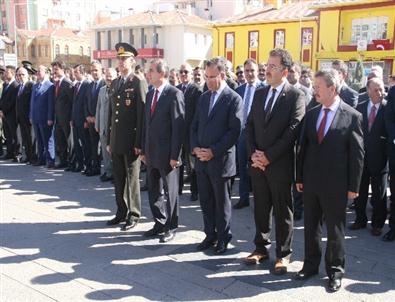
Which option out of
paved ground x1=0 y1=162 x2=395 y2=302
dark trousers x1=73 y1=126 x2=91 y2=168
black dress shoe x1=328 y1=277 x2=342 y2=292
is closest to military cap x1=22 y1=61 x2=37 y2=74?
dark trousers x1=73 y1=126 x2=91 y2=168

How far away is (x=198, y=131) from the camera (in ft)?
14.8

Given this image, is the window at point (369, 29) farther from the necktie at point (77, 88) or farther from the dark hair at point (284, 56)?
the dark hair at point (284, 56)

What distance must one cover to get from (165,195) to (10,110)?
6.21m

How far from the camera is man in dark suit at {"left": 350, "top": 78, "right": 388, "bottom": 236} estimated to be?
507cm

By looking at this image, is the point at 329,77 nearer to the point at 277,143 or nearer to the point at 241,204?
the point at 277,143

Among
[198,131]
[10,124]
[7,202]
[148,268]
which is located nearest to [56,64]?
[10,124]

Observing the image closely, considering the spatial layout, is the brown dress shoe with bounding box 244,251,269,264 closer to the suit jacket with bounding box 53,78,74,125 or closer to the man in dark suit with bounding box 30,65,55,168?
the suit jacket with bounding box 53,78,74,125

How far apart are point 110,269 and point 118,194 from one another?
4.71 feet

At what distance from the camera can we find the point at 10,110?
9.66 metres

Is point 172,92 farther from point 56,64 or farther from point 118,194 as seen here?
point 56,64

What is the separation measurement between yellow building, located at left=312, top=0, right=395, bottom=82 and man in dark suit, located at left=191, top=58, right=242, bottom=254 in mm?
22352

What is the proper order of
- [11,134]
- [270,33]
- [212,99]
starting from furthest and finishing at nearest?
[270,33]
[11,134]
[212,99]

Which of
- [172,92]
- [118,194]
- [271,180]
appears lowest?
[118,194]

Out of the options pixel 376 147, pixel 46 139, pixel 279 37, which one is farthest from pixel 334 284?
pixel 279 37
